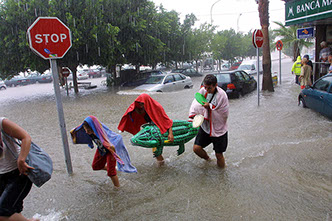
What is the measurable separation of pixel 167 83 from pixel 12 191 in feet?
45.5

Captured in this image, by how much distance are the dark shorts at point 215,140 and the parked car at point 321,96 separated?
450 cm

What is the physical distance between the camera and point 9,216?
2873 millimetres

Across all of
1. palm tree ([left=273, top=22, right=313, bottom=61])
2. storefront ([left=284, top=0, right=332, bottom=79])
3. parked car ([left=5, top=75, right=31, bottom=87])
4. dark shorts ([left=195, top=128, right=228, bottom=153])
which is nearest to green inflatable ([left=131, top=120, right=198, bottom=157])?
dark shorts ([left=195, top=128, right=228, bottom=153])

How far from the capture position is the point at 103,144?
13.2ft

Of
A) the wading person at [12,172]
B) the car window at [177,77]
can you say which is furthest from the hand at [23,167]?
the car window at [177,77]

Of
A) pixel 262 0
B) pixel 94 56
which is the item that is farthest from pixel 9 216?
pixel 94 56

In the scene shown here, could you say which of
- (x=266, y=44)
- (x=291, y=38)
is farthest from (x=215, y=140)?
(x=291, y=38)

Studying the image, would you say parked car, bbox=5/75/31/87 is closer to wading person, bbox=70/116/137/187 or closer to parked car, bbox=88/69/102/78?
parked car, bbox=88/69/102/78

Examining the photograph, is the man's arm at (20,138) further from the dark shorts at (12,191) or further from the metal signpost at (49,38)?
the metal signpost at (49,38)

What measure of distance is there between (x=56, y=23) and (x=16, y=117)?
8.64 metres

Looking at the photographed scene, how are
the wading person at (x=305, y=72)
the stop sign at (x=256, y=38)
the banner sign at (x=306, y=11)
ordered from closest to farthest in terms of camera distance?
the banner sign at (x=306, y=11)
the stop sign at (x=256, y=38)
the wading person at (x=305, y=72)

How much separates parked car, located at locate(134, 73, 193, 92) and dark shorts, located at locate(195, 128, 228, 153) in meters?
11.3

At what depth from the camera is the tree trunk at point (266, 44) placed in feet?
45.0

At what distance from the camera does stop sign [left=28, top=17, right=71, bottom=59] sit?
14.2 ft
